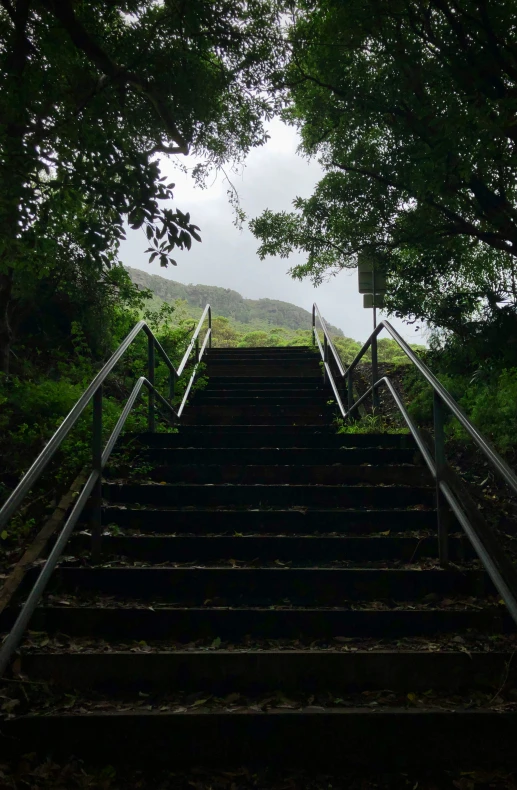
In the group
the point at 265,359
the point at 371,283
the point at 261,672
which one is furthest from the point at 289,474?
the point at 265,359

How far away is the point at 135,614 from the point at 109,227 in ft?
8.97

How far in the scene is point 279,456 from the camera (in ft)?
14.2

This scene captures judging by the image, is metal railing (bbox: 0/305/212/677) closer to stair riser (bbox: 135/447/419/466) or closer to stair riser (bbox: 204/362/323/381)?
stair riser (bbox: 135/447/419/466)

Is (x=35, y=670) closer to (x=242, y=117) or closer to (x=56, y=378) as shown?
(x=56, y=378)

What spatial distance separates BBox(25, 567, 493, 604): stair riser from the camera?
2857mm

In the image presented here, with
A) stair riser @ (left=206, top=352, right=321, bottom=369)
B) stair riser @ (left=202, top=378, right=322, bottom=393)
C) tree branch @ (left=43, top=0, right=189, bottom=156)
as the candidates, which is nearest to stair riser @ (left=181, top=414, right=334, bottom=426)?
stair riser @ (left=202, top=378, right=322, bottom=393)

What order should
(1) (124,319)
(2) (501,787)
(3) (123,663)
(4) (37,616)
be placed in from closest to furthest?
(2) (501,787) < (3) (123,663) < (4) (37,616) < (1) (124,319)

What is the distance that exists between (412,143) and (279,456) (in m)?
3.50

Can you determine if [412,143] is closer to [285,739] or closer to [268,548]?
[268,548]

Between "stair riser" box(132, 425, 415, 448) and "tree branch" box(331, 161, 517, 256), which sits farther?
"tree branch" box(331, 161, 517, 256)

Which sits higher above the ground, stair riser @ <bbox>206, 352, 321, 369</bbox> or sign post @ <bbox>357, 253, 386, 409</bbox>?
sign post @ <bbox>357, 253, 386, 409</bbox>

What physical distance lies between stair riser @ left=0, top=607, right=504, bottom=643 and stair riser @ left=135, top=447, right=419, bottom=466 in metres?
1.75

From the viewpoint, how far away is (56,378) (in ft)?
24.4

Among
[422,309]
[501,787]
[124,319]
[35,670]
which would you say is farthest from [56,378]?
[501,787]
